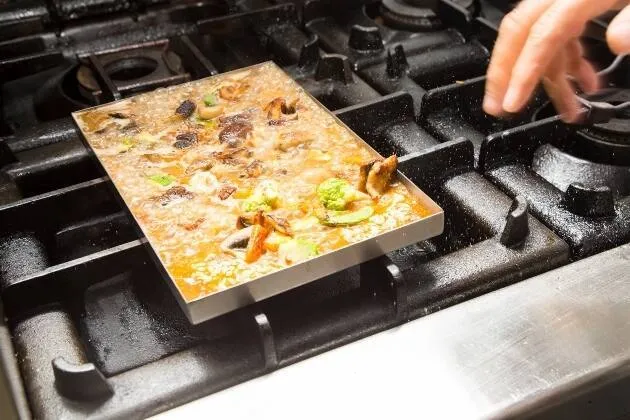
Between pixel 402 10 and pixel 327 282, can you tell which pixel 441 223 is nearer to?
pixel 327 282

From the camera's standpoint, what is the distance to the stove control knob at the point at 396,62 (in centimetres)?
158

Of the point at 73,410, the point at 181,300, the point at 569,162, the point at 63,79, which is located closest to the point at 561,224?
the point at 569,162

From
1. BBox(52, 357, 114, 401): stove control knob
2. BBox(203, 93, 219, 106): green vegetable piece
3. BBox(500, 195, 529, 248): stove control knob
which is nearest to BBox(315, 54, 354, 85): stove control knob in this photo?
BBox(203, 93, 219, 106): green vegetable piece

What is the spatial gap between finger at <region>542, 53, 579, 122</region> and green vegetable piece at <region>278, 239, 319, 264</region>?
19.6 inches

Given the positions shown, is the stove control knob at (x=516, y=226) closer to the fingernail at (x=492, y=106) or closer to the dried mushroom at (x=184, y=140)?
the fingernail at (x=492, y=106)

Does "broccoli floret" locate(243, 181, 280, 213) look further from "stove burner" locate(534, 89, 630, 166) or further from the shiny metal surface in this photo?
"stove burner" locate(534, 89, 630, 166)

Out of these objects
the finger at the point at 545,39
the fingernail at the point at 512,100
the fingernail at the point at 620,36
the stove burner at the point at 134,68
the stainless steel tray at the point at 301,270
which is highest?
the fingernail at the point at 620,36

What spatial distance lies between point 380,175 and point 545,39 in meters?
0.33

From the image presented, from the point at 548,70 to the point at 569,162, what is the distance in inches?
9.3

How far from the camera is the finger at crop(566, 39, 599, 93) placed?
4.00 feet

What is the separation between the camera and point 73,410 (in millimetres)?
907

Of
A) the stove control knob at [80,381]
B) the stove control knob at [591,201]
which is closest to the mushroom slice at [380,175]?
the stove control knob at [591,201]

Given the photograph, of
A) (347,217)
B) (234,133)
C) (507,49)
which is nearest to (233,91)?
(234,133)

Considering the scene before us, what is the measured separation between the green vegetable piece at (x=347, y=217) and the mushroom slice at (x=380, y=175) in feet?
0.13
